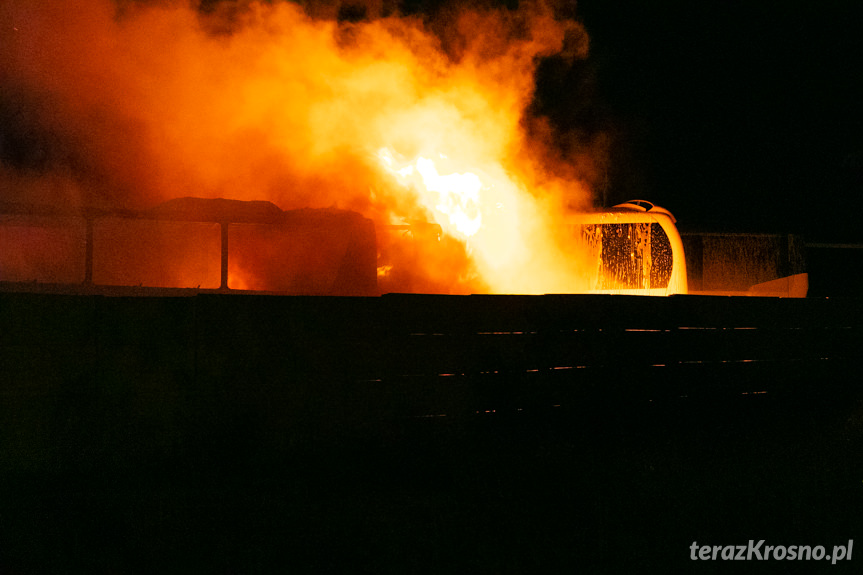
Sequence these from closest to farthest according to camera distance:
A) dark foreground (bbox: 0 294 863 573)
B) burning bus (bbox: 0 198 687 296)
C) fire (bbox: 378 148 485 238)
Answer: dark foreground (bbox: 0 294 863 573) < burning bus (bbox: 0 198 687 296) < fire (bbox: 378 148 485 238)

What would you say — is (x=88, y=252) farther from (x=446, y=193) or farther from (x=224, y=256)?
(x=446, y=193)

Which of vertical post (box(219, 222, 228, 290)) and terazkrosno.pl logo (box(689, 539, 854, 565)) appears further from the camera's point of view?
vertical post (box(219, 222, 228, 290))

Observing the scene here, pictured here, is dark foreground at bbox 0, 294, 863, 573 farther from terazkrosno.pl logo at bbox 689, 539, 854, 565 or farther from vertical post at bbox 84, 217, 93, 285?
vertical post at bbox 84, 217, 93, 285

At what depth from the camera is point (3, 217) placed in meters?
5.14

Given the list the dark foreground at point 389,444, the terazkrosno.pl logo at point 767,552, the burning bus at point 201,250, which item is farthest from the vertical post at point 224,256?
the terazkrosno.pl logo at point 767,552

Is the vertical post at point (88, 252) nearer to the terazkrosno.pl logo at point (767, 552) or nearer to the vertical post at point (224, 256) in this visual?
the vertical post at point (224, 256)

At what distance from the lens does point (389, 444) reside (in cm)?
335

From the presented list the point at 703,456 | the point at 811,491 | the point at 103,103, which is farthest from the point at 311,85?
the point at 811,491

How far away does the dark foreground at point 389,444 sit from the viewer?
288 cm

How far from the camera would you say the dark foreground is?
2875mm

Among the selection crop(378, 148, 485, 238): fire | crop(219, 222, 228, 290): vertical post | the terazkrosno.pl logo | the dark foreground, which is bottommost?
the terazkrosno.pl logo

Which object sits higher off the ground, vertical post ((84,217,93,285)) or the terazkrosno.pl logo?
vertical post ((84,217,93,285))

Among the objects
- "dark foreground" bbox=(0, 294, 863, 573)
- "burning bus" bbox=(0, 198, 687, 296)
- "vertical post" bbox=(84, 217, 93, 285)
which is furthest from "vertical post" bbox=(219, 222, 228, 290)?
"dark foreground" bbox=(0, 294, 863, 573)

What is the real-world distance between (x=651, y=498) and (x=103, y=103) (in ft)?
31.7
